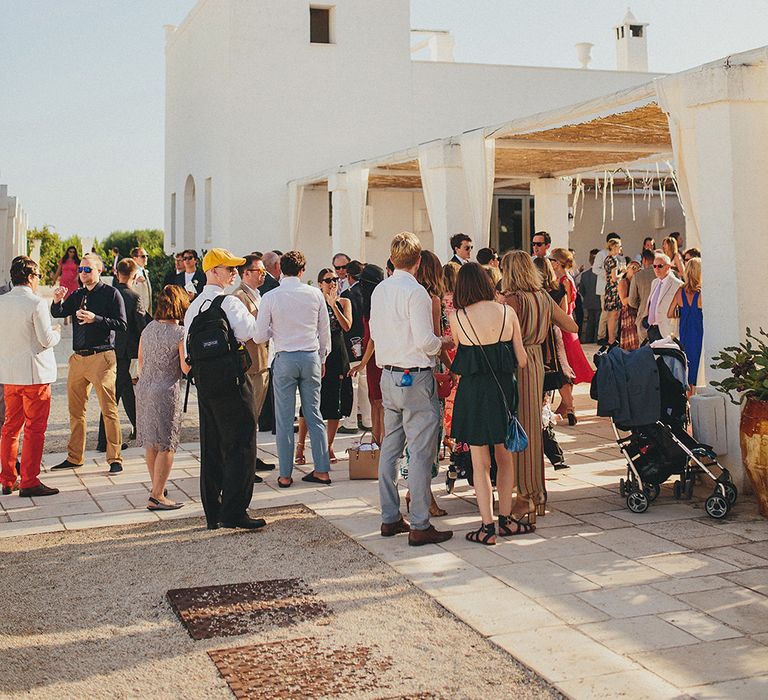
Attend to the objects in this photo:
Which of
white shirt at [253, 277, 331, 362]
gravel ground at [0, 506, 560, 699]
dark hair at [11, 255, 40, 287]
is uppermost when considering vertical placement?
dark hair at [11, 255, 40, 287]

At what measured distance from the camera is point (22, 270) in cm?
743

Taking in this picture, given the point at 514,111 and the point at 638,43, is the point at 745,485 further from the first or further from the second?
the point at 638,43

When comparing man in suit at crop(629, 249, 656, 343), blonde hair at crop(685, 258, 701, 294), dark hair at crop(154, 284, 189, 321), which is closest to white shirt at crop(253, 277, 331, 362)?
dark hair at crop(154, 284, 189, 321)

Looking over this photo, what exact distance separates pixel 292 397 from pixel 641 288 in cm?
619

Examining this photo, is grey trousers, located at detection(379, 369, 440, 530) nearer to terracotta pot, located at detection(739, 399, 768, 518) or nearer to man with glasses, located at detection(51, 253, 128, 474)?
terracotta pot, located at detection(739, 399, 768, 518)

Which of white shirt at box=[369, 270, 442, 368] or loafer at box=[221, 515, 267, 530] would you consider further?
loafer at box=[221, 515, 267, 530]

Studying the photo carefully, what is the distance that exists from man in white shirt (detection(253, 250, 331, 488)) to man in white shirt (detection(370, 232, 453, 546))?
5.10 feet

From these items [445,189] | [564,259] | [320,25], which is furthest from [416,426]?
[320,25]

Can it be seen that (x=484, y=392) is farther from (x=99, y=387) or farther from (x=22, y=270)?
(x=99, y=387)

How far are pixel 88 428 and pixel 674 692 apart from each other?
27.5 ft

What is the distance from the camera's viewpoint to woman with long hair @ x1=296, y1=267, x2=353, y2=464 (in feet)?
28.4

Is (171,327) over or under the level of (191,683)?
over

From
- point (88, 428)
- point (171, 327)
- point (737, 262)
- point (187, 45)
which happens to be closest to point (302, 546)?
point (171, 327)

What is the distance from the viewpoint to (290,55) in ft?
71.4
